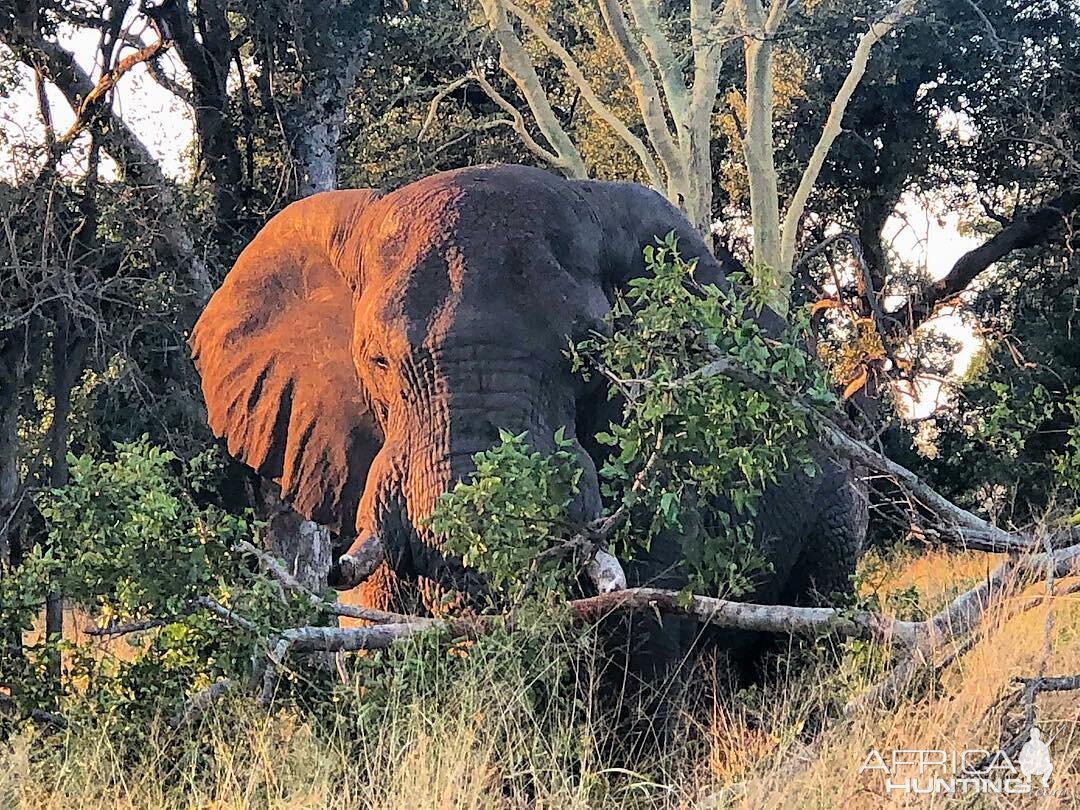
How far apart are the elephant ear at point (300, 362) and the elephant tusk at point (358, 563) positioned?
3.04 ft

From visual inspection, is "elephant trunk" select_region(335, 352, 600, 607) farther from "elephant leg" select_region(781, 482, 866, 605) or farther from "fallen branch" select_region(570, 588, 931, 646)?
"elephant leg" select_region(781, 482, 866, 605)

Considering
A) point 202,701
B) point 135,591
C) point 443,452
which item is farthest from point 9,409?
point 202,701

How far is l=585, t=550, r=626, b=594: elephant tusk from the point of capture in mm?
4477

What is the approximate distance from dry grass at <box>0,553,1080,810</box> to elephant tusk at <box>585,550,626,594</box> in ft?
1.43

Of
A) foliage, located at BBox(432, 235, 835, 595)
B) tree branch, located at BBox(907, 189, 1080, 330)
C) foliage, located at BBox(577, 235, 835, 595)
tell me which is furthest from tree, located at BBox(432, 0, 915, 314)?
foliage, located at BBox(577, 235, 835, 595)

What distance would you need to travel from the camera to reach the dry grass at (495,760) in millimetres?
3816

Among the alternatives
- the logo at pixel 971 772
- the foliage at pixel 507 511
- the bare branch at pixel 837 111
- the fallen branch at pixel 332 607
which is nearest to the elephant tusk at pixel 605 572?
the foliage at pixel 507 511

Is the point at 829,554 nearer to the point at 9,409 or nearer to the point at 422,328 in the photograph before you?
the point at 422,328

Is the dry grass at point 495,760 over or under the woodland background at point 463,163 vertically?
under

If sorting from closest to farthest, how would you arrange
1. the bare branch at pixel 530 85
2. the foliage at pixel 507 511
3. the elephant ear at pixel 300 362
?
1. the foliage at pixel 507 511
2. the elephant ear at pixel 300 362
3. the bare branch at pixel 530 85

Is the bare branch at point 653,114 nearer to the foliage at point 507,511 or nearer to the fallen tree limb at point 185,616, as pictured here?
the foliage at point 507,511

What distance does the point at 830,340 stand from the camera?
18.0 metres

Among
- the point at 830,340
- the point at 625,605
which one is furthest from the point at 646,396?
the point at 830,340

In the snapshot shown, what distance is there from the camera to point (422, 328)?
16.5ft
